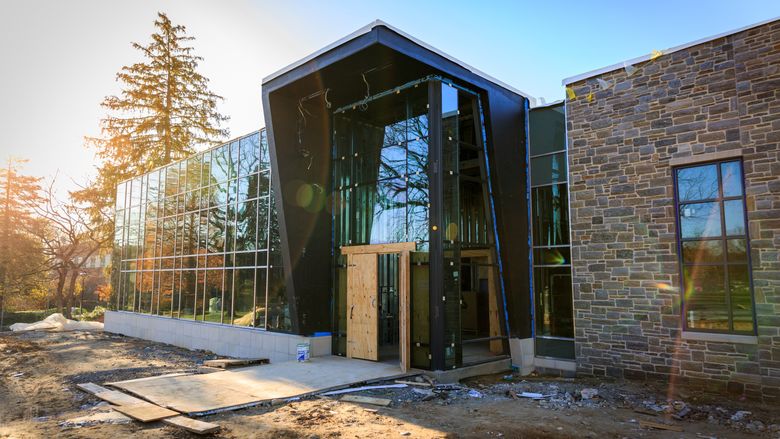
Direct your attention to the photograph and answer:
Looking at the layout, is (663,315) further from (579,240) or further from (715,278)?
(579,240)

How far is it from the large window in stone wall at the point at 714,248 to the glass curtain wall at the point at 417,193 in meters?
3.65

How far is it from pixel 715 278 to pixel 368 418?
631cm

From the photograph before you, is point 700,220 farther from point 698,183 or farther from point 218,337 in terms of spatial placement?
point 218,337

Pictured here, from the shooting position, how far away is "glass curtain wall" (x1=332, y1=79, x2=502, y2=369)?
9.21 m

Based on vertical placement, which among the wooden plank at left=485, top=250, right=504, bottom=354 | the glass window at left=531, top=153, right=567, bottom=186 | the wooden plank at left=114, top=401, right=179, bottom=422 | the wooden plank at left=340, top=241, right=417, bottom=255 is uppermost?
the glass window at left=531, top=153, right=567, bottom=186

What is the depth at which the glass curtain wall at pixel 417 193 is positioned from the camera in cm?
921

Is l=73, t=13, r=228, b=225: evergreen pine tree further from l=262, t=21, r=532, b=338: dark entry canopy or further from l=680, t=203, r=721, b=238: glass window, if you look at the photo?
l=680, t=203, r=721, b=238: glass window

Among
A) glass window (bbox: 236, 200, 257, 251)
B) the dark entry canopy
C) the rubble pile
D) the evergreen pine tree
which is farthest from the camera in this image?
the evergreen pine tree

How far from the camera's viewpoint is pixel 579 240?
9.95 metres

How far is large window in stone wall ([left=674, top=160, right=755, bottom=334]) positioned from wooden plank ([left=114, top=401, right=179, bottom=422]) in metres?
8.40

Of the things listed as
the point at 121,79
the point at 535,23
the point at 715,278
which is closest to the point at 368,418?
the point at 715,278

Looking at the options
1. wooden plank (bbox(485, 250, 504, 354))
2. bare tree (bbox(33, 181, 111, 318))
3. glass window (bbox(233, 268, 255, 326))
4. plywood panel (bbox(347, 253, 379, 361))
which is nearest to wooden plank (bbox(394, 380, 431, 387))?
plywood panel (bbox(347, 253, 379, 361))

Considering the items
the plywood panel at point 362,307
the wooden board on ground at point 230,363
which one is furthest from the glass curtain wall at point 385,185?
the wooden board on ground at point 230,363

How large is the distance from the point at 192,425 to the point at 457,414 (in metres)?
3.43
